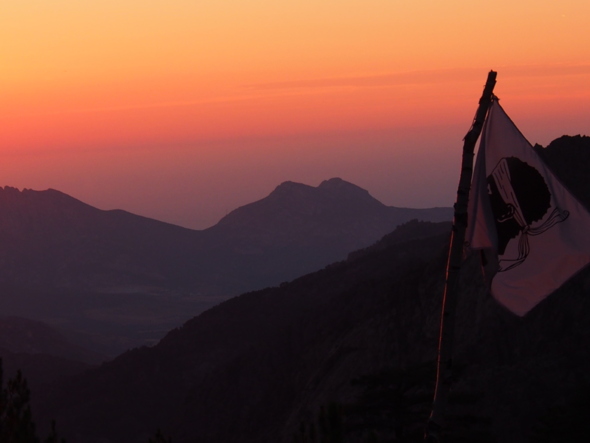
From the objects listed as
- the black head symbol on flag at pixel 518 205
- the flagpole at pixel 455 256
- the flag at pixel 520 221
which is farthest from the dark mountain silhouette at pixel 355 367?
Answer: the black head symbol on flag at pixel 518 205

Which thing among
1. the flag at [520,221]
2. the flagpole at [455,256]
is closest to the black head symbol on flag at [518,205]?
the flag at [520,221]

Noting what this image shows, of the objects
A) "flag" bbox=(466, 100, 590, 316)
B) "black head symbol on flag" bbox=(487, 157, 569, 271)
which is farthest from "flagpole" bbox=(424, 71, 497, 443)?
"black head symbol on flag" bbox=(487, 157, 569, 271)

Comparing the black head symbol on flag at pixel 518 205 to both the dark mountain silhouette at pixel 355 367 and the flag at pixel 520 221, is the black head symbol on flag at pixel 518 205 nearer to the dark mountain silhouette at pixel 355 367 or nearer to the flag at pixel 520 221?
the flag at pixel 520 221

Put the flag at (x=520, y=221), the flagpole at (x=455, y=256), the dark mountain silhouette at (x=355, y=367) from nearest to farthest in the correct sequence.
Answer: the flag at (x=520, y=221) < the flagpole at (x=455, y=256) < the dark mountain silhouette at (x=355, y=367)

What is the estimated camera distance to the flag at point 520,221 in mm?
12766

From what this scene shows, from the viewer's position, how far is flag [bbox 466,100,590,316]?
41.9 ft

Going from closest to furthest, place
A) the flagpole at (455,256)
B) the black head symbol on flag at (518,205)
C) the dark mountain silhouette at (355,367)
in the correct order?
the black head symbol on flag at (518,205), the flagpole at (455,256), the dark mountain silhouette at (355,367)

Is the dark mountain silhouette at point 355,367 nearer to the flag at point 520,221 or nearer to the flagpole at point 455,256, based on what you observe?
the flagpole at point 455,256

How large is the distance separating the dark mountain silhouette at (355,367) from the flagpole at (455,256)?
2.27 meters

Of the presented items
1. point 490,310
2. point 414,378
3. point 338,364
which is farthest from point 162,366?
point 414,378

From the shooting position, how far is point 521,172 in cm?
1303

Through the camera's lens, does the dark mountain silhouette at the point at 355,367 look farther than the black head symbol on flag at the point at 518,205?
Yes

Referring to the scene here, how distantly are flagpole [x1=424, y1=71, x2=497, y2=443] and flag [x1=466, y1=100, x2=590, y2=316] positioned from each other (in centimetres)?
23

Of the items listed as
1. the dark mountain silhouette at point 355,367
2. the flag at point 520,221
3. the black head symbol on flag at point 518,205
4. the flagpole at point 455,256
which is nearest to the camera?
the flag at point 520,221
